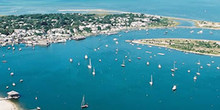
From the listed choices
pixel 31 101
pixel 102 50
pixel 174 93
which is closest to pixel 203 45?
pixel 102 50

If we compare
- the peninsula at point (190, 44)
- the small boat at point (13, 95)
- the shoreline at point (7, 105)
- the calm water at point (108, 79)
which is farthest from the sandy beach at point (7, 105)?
the peninsula at point (190, 44)

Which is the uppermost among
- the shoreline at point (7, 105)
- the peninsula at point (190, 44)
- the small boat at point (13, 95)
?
the peninsula at point (190, 44)

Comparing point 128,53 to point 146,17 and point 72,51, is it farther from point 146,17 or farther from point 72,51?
point 146,17

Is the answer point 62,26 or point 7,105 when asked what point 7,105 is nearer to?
point 7,105

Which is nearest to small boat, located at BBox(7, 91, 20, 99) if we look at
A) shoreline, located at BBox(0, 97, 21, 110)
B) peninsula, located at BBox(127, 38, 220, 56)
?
shoreline, located at BBox(0, 97, 21, 110)

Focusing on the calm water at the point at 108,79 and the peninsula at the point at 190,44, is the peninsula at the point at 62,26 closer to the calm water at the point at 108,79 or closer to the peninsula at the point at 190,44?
the calm water at the point at 108,79

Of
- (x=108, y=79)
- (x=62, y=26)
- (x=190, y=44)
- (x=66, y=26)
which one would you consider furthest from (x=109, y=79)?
(x=62, y=26)

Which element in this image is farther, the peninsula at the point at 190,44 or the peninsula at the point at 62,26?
the peninsula at the point at 62,26
